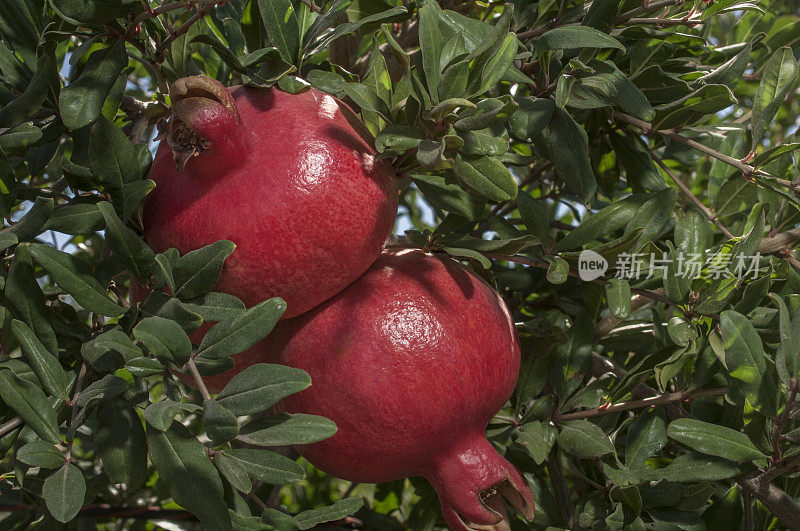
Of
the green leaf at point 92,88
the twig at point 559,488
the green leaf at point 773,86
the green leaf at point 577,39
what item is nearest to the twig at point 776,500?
the twig at point 559,488

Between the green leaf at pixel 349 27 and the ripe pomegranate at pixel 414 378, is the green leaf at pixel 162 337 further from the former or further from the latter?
the green leaf at pixel 349 27

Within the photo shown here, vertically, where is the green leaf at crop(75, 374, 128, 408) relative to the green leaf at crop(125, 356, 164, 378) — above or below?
below

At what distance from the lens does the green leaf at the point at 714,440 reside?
799mm

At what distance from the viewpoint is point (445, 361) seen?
0.76 m

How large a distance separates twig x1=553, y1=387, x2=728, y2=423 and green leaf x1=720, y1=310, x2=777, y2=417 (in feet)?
0.21

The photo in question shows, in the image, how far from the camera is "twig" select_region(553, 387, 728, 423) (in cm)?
88

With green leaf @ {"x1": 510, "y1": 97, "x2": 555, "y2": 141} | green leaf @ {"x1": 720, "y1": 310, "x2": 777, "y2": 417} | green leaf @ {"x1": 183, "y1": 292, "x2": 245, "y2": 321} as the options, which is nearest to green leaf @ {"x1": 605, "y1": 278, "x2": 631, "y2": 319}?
green leaf @ {"x1": 720, "y1": 310, "x2": 777, "y2": 417}

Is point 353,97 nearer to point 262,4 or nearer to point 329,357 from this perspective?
point 262,4

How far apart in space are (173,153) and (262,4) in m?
0.20

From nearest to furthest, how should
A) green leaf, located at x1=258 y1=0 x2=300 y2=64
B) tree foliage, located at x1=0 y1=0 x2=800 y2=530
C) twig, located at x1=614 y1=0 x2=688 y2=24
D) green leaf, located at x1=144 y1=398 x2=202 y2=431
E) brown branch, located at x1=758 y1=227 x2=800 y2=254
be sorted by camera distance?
1. green leaf, located at x1=144 y1=398 x2=202 y2=431
2. tree foliage, located at x1=0 y1=0 x2=800 y2=530
3. green leaf, located at x1=258 y1=0 x2=300 y2=64
4. twig, located at x1=614 y1=0 x2=688 y2=24
5. brown branch, located at x1=758 y1=227 x2=800 y2=254

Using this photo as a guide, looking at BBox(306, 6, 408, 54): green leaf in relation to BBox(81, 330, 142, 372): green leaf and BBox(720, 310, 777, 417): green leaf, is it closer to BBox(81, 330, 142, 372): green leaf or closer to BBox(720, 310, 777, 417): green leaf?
BBox(81, 330, 142, 372): green leaf

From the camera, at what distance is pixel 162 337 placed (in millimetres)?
619

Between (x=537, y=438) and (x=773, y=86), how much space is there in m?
0.57

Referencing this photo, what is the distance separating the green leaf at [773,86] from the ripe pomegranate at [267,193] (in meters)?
0.53
